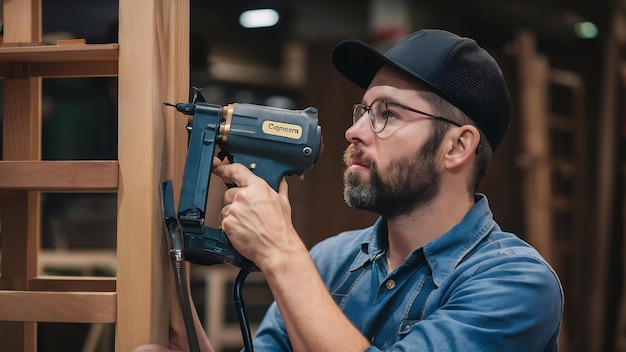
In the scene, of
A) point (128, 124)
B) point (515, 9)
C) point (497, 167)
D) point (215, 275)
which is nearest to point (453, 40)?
point (128, 124)

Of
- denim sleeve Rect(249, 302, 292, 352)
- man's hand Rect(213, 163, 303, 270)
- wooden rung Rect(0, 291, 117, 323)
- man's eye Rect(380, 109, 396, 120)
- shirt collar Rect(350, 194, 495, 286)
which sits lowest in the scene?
denim sleeve Rect(249, 302, 292, 352)

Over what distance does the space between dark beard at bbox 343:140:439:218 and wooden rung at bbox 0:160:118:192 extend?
491mm

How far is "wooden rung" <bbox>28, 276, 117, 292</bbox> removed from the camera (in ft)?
4.88

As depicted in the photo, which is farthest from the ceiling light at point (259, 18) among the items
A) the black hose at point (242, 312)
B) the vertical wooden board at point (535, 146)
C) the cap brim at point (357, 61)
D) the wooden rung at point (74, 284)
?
the black hose at point (242, 312)

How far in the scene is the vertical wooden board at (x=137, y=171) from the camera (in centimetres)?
126

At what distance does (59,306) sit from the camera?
1264 millimetres

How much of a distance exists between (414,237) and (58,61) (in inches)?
30.3

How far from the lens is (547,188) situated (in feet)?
14.9

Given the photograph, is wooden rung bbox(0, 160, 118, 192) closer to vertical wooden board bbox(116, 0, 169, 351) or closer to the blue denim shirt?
vertical wooden board bbox(116, 0, 169, 351)

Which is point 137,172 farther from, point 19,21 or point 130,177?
point 19,21

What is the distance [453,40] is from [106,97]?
10.2 ft

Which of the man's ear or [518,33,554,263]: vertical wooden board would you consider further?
[518,33,554,263]: vertical wooden board

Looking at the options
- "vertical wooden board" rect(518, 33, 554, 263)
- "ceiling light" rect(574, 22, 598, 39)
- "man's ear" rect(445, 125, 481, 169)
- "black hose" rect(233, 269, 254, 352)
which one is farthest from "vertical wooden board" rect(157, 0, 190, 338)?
"ceiling light" rect(574, 22, 598, 39)

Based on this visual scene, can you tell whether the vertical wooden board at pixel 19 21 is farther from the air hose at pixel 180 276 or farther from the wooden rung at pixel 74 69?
the air hose at pixel 180 276
